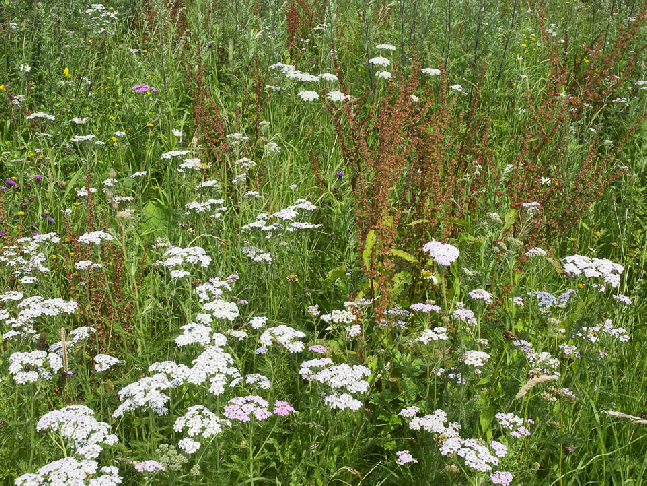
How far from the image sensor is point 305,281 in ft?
12.0

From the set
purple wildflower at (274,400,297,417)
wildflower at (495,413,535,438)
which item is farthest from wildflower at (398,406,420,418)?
purple wildflower at (274,400,297,417)

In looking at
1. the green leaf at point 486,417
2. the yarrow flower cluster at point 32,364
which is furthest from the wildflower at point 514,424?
the yarrow flower cluster at point 32,364

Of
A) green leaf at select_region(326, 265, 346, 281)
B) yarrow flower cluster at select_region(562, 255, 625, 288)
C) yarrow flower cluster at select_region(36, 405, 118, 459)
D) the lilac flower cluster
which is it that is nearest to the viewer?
yarrow flower cluster at select_region(36, 405, 118, 459)

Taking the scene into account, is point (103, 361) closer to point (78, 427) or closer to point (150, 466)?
point (78, 427)

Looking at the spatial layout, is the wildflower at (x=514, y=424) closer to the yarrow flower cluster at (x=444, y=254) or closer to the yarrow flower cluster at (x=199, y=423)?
the yarrow flower cluster at (x=444, y=254)

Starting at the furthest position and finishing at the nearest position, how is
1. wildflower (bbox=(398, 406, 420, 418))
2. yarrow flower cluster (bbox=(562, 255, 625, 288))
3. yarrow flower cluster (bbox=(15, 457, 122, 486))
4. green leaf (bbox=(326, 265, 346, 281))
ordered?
green leaf (bbox=(326, 265, 346, 281))
yarrow flower cluster (bbox=(562, 255, 625, 288))
wildflower (bbox=(398, 406, 420, 418))
yarrow flower cluster (bbox=(15, 457, 122, 486))

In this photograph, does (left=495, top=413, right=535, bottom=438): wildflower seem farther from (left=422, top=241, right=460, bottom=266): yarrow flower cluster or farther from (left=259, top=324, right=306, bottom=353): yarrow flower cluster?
(left=259, top=324, right=306, bottom=353): yarrow flower cluster

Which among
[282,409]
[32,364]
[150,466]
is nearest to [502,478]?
[282,409]

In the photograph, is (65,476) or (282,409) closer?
(65,476)

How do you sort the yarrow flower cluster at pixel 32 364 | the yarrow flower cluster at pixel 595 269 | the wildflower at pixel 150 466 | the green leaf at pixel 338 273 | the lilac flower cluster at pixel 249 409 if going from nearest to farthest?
the wildflower at pixel 150 466 < the lilac flower cluster at pixel 249 409 < the yarrow flower cluster at pixel 32 364 < the yarrow flower cluster at pixel 595 269 < the green leaf at pixel 338 273

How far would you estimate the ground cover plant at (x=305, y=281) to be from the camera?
232 centimetres

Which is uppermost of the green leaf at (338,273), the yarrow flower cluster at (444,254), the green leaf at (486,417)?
the yarrow flower cluster at (444,254)

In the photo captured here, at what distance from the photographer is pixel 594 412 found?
258cm

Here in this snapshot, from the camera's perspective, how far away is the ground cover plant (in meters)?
2.32
